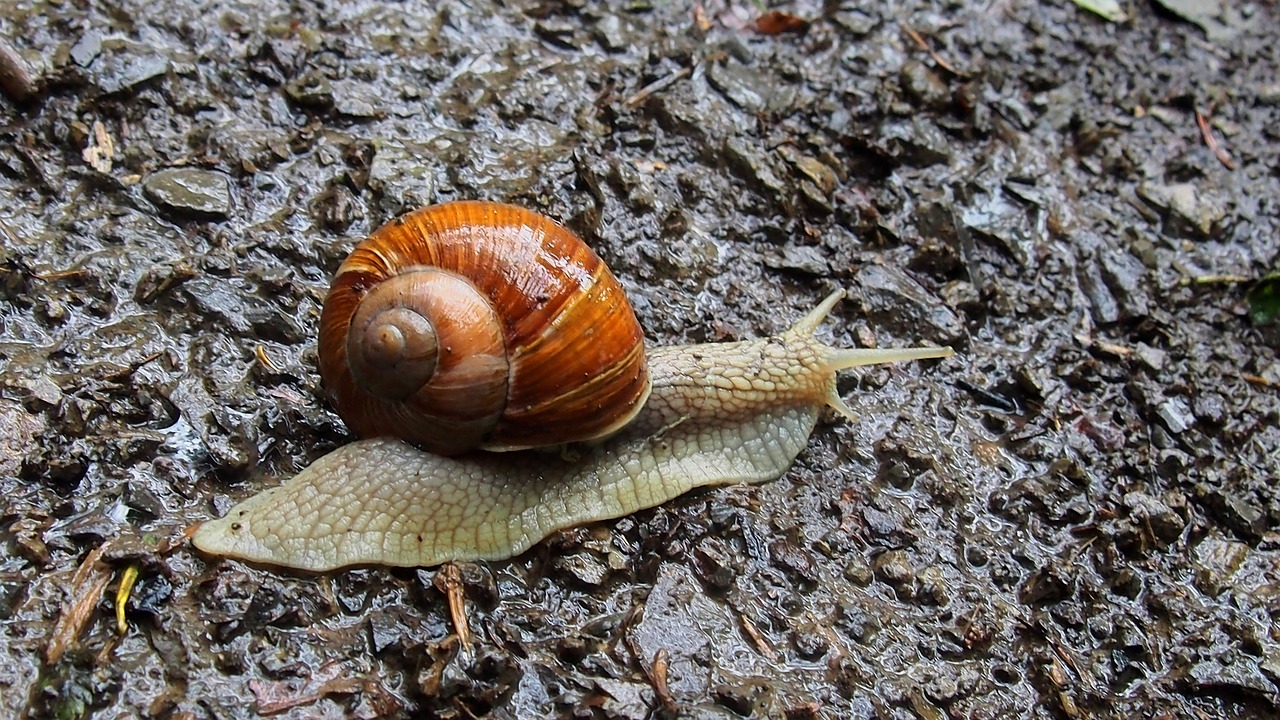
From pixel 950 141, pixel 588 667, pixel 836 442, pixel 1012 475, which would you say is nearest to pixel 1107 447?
pixel 1012 475

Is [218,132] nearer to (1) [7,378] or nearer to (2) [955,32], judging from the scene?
(1) [7,378]

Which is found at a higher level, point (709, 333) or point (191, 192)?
point (191, 192)

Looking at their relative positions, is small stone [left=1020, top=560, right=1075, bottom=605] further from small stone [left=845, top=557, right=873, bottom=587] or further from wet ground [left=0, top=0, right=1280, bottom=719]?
small stone [left=845, top=557, right=873, bottom=587]

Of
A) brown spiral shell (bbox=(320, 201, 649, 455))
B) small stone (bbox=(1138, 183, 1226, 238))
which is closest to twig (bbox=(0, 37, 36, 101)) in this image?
brown spiral shell (bbox=(320, 201, 649, 455))

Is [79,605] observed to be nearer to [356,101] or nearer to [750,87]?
[356,101]

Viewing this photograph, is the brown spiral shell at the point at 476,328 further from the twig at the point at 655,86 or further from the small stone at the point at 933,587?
the twig at the point at 655,86

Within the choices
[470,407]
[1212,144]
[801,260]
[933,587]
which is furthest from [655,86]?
[1212,144]

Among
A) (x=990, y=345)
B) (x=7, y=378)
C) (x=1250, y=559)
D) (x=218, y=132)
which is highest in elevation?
(x=218, y=132)

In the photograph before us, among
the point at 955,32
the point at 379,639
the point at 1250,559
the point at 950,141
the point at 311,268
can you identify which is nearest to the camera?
the point at 379,639
